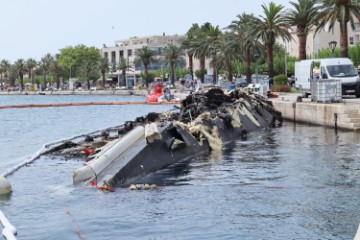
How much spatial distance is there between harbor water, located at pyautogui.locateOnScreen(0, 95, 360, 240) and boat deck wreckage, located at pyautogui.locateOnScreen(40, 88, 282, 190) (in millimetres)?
515

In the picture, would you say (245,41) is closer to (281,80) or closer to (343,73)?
(281,80)

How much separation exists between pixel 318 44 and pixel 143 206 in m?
117

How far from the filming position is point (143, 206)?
15539 millimetres

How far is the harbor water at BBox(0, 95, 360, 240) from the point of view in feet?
44.1

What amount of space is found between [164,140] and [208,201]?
6.30 meters

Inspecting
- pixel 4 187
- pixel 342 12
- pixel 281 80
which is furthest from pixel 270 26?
pixel 4 187

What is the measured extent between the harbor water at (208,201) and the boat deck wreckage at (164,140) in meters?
0.52

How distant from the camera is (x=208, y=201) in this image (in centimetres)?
1606

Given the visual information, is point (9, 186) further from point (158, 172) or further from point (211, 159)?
point (211, 159)

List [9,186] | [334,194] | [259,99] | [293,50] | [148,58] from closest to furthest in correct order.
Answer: [334,194], [9,186], [259,99], [293,50], [148,58]

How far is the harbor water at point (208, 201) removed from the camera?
13.4 m

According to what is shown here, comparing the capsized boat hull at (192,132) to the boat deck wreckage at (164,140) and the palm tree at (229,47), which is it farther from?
the palm tree at (229,47)

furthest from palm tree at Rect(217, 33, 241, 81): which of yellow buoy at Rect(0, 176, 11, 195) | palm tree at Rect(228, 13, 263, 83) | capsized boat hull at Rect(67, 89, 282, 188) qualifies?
yellow buoy at Rect(0, 176, 11, 195)

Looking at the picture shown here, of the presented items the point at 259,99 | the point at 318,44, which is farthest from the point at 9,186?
the point at 318,44
